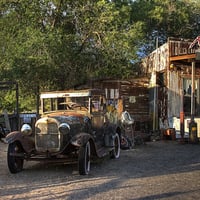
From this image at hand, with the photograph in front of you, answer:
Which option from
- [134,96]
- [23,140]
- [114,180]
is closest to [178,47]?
[134,96]

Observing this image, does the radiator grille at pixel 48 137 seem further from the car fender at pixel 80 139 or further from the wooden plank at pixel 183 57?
the wooden plank at pixel 183 57

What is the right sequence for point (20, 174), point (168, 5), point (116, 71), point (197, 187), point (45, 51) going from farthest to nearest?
point (168, 5), point (116, 71), point (45, 51), point (20, 174), point (197, 187)

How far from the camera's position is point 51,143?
8.47 metres

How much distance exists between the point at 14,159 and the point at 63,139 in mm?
1195

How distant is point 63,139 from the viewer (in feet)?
27.7

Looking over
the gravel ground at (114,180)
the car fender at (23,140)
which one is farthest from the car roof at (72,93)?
the gravel ground at (114,180)

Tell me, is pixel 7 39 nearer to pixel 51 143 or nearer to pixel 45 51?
pixel 45 51

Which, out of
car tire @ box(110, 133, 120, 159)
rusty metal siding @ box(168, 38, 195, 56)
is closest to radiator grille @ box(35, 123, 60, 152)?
car tire @ box(110, 133, 120, 159)

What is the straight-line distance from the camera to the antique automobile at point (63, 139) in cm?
833

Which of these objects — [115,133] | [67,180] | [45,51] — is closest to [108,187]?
[67,180]

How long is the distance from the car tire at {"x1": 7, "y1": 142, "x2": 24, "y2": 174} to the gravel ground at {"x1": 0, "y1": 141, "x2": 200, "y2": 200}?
146mm

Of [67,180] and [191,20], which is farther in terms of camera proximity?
[191,20]

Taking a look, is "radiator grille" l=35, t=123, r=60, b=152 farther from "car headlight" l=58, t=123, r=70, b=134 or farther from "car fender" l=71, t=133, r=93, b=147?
"car fender" l=71, t=133, r=93, b=147

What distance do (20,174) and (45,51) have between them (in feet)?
25.9
